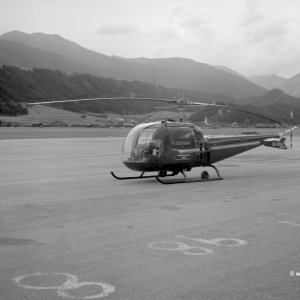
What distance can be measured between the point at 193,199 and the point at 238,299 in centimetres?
698

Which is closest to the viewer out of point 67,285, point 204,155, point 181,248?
point 67,285

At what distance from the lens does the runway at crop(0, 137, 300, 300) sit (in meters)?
5.86

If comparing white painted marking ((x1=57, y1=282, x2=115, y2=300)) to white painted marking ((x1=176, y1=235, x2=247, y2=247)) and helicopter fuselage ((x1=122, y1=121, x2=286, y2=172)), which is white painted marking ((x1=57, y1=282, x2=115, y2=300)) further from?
helicopter fuselage ((x1=122, y1=121, x2=286, y2=172))

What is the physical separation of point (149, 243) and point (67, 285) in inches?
82.9

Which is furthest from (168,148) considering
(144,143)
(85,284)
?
(85,284)

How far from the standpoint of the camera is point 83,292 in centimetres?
571

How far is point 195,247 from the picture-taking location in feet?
24.9

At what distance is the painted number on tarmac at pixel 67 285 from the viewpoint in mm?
5637

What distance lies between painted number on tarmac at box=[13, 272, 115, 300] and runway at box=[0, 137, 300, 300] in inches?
0.4

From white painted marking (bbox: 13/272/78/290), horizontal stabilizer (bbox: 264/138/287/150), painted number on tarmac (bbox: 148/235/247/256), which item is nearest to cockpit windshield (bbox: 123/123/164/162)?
horizontal stabilizer (bbox: 264/138/287/150)

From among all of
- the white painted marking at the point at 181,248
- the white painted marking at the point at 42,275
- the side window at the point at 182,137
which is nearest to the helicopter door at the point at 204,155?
the side window at the point at 182,137

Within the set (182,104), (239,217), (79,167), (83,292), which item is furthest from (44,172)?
(83,292)

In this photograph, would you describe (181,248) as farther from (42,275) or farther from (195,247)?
(42,275)

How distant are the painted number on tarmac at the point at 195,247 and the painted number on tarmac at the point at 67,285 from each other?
1.69m
